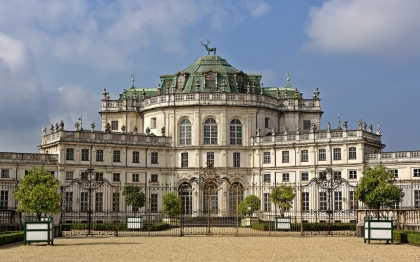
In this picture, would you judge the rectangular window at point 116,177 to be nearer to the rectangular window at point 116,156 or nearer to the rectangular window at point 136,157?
the rectangular window at point 116,156

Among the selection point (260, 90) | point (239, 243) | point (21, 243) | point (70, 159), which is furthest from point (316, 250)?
point (260, 90)

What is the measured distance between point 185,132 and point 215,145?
13.3 ft

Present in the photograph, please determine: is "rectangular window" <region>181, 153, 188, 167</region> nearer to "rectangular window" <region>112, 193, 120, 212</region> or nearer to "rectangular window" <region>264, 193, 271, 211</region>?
"rectangular window" <region>264, 193, 271, 211</region>

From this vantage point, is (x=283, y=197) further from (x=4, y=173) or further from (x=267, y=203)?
Result: (x=4, y=173)

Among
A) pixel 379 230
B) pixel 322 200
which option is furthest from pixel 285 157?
pixel 379 230

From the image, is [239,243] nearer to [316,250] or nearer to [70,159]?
[316,250]

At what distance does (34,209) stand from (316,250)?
18.8 m

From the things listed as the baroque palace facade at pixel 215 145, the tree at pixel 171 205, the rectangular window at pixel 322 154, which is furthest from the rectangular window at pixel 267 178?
the tree at pixel 171 205

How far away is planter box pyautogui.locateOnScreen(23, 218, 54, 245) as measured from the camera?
38.0 m

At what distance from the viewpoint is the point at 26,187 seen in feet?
150

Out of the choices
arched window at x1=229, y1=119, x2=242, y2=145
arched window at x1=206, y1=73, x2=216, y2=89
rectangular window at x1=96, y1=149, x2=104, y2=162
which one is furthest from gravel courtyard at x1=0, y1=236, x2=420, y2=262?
arched window at x1=206, y1=73, x2=216, y2=89

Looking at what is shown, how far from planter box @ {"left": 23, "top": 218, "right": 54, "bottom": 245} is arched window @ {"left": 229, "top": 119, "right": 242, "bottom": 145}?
45.8m

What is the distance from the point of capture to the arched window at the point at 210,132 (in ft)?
269

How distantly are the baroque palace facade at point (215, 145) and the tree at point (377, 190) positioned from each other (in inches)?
650
